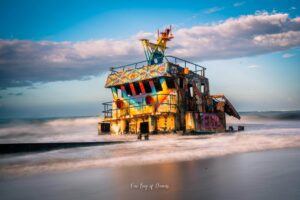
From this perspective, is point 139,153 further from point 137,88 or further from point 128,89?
point 128,89

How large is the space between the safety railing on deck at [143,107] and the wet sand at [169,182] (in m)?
12.5

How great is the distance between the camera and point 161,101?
1911cm

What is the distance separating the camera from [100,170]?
18.7 feet

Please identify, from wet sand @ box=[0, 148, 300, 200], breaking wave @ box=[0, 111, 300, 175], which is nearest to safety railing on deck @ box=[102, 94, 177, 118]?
breaking wave @ box=[0, 111, 300, 175]

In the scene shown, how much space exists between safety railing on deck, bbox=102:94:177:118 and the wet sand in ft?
41.0

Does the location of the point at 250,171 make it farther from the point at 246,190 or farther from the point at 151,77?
the point at 151,77

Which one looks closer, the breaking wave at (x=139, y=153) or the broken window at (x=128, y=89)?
the breaking wave at (x=139, y=153)

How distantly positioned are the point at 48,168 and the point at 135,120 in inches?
527

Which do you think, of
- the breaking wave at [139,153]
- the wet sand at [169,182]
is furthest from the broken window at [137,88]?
the wet sand at [169,182]

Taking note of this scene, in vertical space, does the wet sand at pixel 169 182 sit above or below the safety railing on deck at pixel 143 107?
below

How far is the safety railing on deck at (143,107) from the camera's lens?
738 inches

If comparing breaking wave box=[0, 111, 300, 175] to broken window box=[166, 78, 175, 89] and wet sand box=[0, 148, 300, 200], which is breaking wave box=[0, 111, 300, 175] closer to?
wet sand box=[0, 148, 300, 200]

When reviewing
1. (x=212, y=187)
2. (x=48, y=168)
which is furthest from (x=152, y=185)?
(x=48, y=168)

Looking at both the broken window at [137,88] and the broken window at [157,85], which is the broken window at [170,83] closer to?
the broken window at [157,85]
